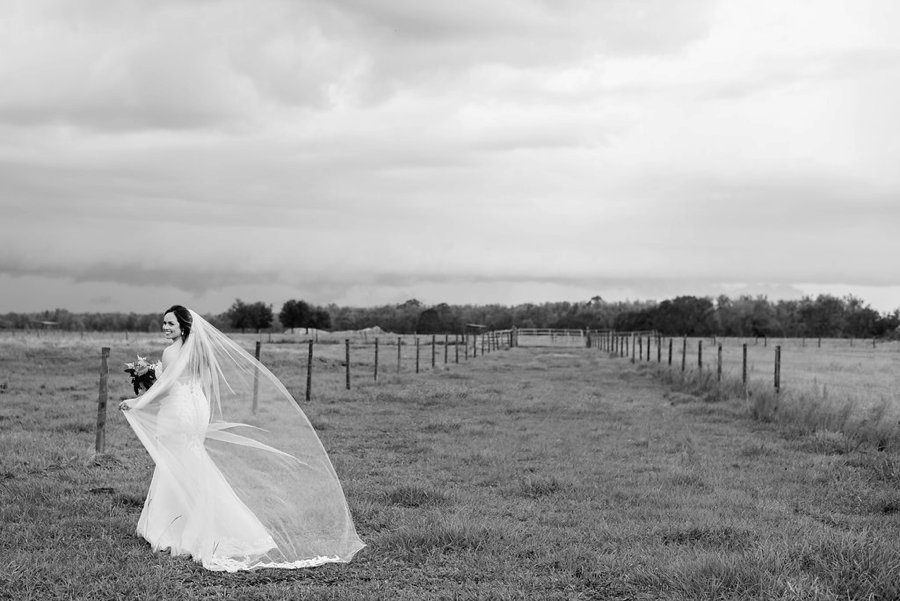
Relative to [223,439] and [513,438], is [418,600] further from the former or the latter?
[513,438]

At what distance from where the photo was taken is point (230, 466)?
731 cm

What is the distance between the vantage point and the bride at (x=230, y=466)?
22.2ft

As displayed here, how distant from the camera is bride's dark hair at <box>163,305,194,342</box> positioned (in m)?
7.54

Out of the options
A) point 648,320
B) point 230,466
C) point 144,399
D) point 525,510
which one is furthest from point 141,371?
point 648,320

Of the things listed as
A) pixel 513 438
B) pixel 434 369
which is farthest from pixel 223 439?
pixel 434 369

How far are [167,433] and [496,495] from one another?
12.9 ft

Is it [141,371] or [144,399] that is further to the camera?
[141,371]

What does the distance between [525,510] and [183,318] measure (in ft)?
13.3

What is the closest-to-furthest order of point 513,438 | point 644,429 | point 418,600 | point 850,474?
1. point 418,600
2. point 850,474
3. point 513,438
4. point 644,429

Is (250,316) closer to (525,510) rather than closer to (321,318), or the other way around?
(321,318)

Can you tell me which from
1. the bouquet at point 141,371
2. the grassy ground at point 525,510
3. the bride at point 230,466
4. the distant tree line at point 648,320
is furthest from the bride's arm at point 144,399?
the distant tree line at point 648,320

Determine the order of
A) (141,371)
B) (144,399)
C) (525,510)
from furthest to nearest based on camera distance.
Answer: (525,510)
(141,371)
(144,399)

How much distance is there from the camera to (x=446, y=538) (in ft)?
23.4

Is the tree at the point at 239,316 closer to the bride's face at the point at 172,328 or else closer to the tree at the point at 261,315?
the tree at the point at 261,315
